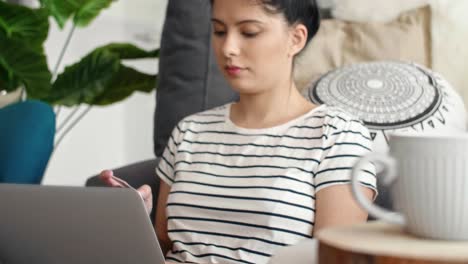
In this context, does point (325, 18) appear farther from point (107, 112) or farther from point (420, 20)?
point (107, 112)

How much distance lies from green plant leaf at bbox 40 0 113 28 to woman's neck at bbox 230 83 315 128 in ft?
A: 3.64

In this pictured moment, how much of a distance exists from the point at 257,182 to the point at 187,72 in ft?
1.52

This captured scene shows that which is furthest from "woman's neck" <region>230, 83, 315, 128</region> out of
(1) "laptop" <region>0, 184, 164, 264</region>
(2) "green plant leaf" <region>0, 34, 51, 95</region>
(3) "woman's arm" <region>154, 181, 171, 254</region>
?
(2) "green plant leaf" <region>0, 34, 51, 95</region>

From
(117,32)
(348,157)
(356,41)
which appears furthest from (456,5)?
(117,32)

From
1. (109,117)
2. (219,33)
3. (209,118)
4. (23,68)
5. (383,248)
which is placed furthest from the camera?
(109,117)

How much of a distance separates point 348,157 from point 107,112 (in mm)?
1970

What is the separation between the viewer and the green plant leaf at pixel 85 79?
2.39 metres

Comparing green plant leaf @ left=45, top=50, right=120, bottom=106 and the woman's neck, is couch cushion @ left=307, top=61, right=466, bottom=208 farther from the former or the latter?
green plant leaf @ left=45, top=50, right=120, bottom=106

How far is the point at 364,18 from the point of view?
1756 mm

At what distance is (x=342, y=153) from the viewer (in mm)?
1325

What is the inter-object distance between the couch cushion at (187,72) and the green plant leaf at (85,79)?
635 mm

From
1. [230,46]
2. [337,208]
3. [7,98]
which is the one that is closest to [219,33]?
[230,46]

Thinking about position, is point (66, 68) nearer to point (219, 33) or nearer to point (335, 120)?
point (219, 33)

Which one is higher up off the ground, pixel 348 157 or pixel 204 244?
pixel 348 157
